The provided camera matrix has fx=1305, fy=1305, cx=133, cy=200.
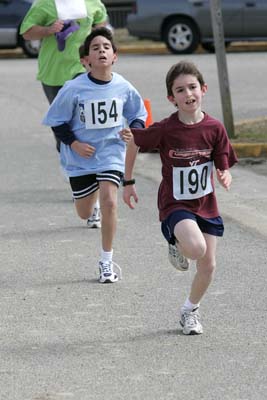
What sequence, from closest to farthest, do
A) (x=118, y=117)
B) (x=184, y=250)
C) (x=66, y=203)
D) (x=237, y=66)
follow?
(x=184, y=250)
(x=118, y=117)
(x=66, y=203)
(x=237, y=66)

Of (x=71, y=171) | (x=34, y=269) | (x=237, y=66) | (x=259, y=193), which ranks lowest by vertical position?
(x=237, y=66)

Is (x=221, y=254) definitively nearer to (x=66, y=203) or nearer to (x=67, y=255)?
(x=67, y=255)

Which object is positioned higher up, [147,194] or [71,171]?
[71,171]

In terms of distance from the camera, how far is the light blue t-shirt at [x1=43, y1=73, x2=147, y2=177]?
26.7 ft

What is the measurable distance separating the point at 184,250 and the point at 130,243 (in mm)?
2683

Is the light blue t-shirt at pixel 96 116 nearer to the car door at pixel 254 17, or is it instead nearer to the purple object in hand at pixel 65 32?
the purple object in hand at pixel 65 32

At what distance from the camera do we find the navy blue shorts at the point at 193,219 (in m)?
6.71

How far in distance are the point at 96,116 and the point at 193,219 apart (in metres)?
1.63

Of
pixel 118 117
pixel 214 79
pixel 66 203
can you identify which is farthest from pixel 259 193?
pixel 214 79

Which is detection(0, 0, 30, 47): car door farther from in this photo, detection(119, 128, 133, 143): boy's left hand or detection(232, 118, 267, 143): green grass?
detection(119, 128, 133, 143): boy's left hand

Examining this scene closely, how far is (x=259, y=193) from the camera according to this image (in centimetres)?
1116

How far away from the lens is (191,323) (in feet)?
22.3

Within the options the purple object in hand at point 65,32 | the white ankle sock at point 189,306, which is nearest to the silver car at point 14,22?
the purple object in hand at point 65,32

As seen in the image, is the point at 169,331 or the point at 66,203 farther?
the point at 66,203
